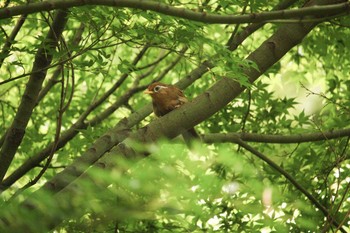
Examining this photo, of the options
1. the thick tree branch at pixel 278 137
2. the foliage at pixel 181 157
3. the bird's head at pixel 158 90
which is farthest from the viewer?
the bird's head at pixel 158 90

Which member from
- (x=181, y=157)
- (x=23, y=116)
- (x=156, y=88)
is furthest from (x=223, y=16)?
(x=156, y=88)

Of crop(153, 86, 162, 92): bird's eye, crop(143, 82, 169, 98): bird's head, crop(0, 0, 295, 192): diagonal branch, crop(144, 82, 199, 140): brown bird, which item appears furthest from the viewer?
crop(153, 86, 162, 92): bird's eye

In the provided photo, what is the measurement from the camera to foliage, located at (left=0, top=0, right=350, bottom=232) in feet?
6.10

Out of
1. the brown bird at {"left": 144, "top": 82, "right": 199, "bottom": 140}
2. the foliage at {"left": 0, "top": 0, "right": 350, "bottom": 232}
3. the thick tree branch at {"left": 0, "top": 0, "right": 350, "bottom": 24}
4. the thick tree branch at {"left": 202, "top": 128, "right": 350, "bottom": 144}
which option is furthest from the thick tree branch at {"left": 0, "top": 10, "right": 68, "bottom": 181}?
the thick tree branch at {"left": 0, "top": 0, "right": 350, "bottom": 24}

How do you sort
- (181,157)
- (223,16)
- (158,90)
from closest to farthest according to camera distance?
(181,157) < (223,16) < (158,90)

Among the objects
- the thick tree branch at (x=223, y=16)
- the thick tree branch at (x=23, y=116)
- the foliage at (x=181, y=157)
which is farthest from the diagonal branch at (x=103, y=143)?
the thick tree branch at (x=223, y=16)

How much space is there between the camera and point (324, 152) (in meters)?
6.09

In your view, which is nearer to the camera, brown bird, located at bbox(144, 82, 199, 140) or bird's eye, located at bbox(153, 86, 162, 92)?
brown bird, located at bbox(144, 82, 199, 140)

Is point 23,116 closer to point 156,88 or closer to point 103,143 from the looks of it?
point 103,143

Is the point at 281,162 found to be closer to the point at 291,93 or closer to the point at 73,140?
the point at 73,140

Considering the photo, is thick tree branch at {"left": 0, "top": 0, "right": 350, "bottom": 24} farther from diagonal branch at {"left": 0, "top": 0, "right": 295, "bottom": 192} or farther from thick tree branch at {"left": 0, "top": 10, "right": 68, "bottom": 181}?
thick tree branch at {"left": 0, "top": 10, "right": 68, "bottom": 181}

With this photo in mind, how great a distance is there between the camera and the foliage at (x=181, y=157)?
6.10ft

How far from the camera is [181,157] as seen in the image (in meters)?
2.15

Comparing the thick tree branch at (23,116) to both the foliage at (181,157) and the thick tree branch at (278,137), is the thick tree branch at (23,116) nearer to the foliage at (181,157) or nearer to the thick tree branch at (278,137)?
the foliage at (181,157)
